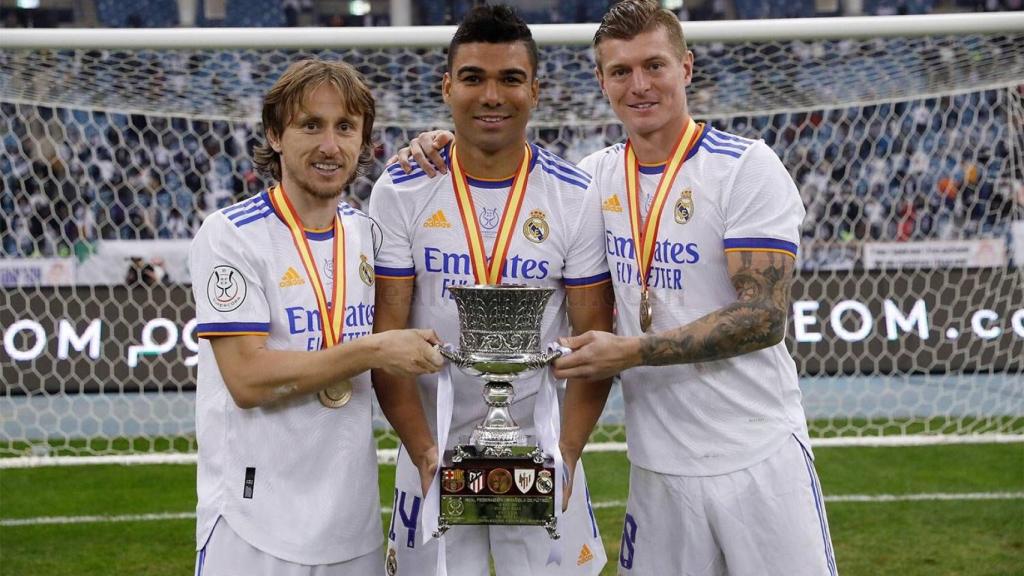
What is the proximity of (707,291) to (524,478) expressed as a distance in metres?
0.69

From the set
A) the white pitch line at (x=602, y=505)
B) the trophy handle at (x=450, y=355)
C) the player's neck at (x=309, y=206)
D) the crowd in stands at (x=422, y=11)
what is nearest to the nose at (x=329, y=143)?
the player's neck at (x=309, y=206)

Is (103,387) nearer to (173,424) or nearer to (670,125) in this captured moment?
(173,424)

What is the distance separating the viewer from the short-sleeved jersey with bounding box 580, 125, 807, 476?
2615 mm

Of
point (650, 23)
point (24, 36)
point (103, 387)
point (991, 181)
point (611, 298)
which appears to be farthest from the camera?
point (991, 181)

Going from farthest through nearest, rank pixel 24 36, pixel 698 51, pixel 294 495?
pixel 698 51 → pixel 24 36 → pixel 294 495

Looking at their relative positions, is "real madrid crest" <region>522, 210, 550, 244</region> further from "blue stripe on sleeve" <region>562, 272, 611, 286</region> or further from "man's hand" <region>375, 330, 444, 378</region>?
"man's hand" <region>375, 330, 444, 378</region>

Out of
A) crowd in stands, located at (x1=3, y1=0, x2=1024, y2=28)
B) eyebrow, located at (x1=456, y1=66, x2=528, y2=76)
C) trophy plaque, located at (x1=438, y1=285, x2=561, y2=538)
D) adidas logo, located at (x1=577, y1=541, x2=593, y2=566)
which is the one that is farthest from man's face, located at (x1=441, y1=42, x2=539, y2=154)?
crowd in stands, located at (x1=3, y1=0, x2=1024, y2=28)

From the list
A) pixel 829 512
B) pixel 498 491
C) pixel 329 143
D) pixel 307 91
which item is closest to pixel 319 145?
pixel 329 143

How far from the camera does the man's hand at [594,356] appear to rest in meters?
2.42

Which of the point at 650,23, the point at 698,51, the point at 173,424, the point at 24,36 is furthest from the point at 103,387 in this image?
the point at 650,23

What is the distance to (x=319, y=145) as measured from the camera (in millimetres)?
2436

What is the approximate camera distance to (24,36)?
17.4ft

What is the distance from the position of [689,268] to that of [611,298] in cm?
26

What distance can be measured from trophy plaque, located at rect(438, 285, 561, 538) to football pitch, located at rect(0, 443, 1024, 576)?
2.62 m
